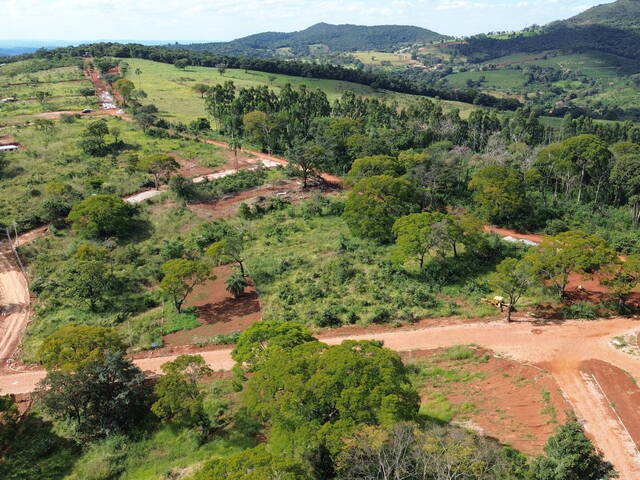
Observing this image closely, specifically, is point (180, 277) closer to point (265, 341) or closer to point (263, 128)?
point (265, 341)

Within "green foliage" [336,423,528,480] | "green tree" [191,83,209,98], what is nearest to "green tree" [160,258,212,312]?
"green foliage" [336,423,528,480]

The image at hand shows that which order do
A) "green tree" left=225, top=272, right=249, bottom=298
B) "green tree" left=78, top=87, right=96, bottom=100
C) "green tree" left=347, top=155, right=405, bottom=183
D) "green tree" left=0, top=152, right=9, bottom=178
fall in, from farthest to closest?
"green tree" left=78, top=87, right=96, bottom=100
"green tree" left=0, top=152, right=9, bottom=178
"green tree" left=347, top=155, right=405, bottom=183
"green tree" left=225, top=272, right=249, bottom=298

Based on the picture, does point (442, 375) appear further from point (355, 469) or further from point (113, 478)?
point (113, 478)

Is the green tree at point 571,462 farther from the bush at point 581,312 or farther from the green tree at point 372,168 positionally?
the green tree at point 372,168

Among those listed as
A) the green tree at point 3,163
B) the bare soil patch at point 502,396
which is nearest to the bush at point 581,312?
the bare soil patch at point 502,396

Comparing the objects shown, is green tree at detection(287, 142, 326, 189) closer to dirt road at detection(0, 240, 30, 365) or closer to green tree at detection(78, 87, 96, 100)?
dirt road at detection(0, 240, 30, 365)
